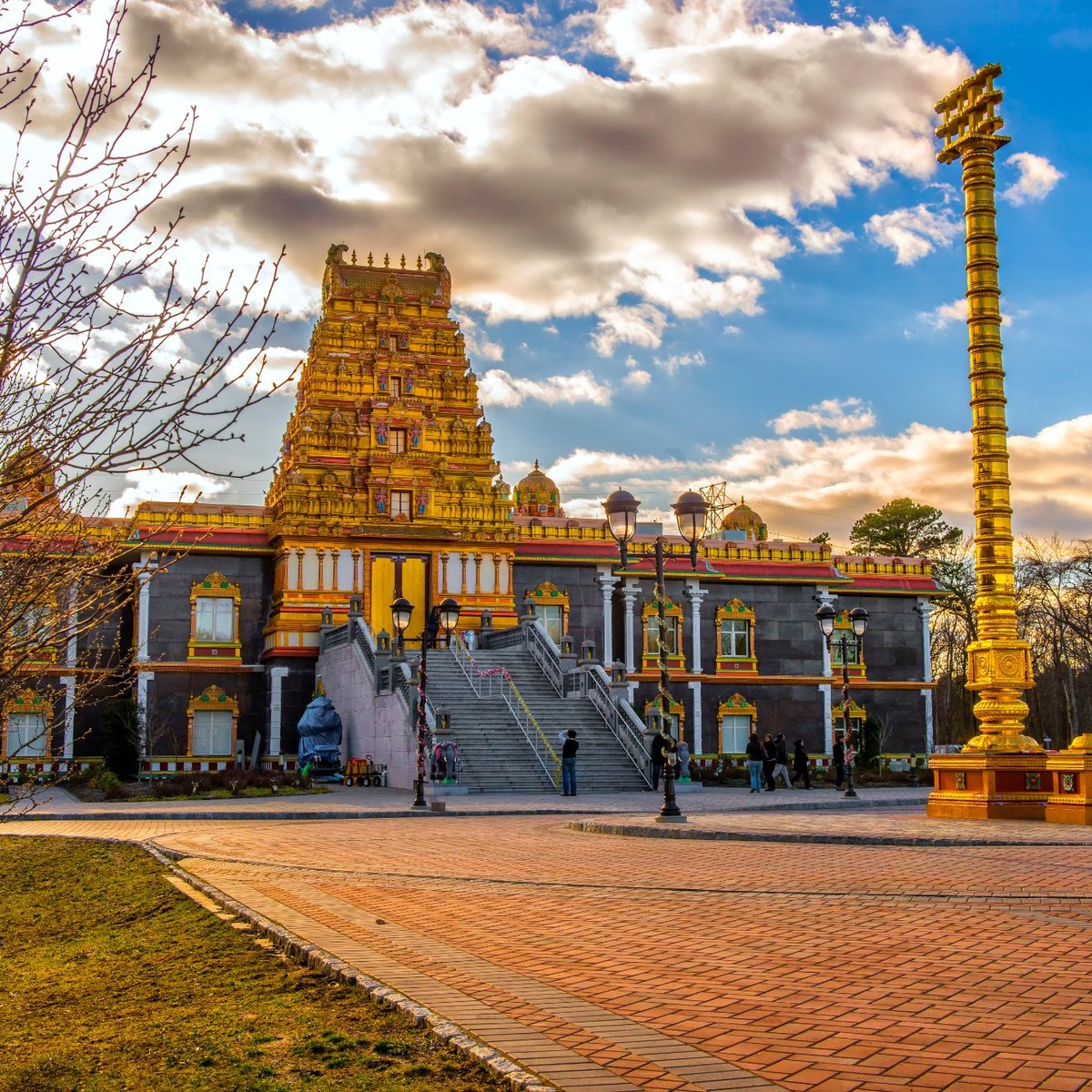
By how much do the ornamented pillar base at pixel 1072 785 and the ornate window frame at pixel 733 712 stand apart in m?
27.0

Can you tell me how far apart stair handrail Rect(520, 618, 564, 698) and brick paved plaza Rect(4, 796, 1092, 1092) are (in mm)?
20005

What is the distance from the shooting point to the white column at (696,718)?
4906cm

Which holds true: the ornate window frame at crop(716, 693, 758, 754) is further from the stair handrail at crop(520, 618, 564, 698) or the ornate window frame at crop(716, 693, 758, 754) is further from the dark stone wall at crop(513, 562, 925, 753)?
the stair handrail at crop(520, 618, 564, 698)

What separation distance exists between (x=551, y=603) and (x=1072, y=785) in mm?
27695

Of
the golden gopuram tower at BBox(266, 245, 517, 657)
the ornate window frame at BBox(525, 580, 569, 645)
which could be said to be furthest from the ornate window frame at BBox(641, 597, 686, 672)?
the golden gopuram tower at BBox(266, 245, 517, 657)

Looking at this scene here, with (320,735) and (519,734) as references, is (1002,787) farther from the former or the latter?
(320,735)

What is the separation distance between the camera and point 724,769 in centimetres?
4334

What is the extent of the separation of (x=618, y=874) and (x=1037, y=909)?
4.61 metres

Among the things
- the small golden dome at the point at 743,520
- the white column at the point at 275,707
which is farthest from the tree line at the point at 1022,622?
the white column at the point at 275,707

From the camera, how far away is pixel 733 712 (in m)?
50.1

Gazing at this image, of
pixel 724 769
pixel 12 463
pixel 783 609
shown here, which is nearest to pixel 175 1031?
pixel 12 463

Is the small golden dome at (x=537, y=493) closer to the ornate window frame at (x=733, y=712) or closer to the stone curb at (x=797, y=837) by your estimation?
the ornate window frame at (x=733, y=712)

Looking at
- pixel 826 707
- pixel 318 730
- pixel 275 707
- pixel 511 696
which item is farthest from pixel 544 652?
pixel 826 707

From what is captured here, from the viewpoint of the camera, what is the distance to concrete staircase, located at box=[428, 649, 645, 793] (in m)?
33.8
